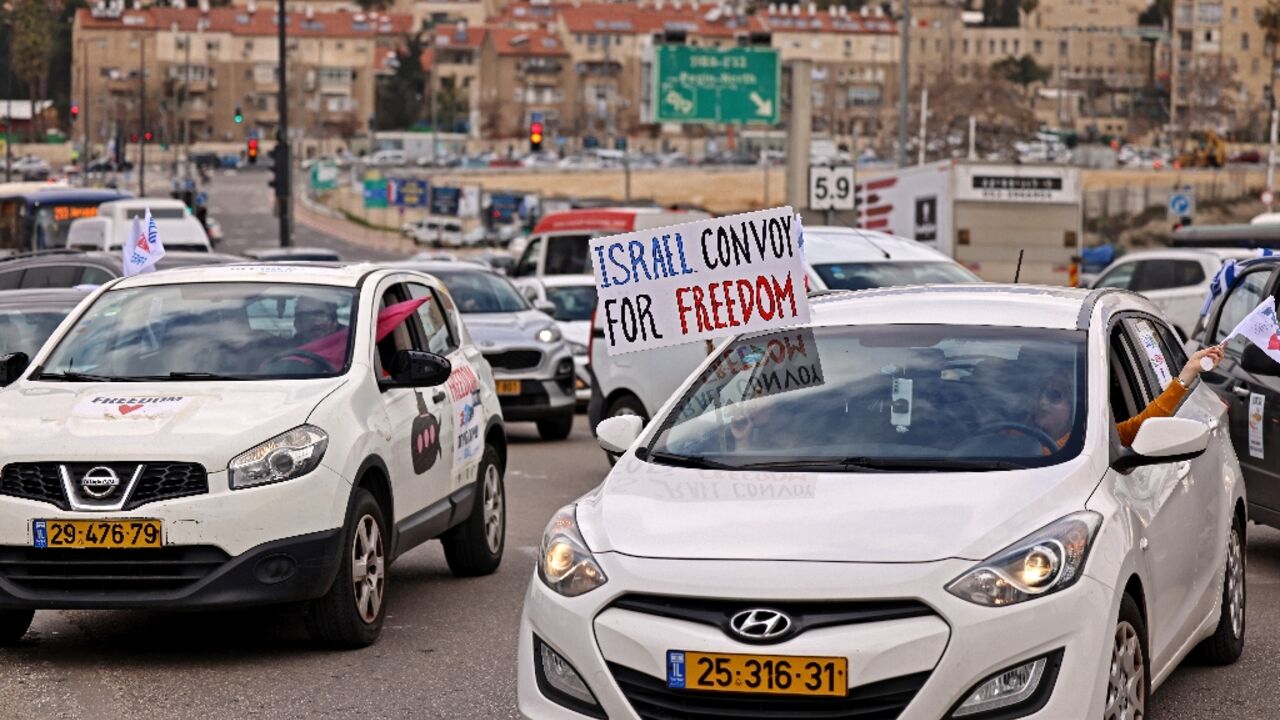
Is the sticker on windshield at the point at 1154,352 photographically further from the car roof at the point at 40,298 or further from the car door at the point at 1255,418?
the car roof at the point at 40,298

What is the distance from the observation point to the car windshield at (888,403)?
6.29m

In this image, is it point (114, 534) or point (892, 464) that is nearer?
point (892, 464)

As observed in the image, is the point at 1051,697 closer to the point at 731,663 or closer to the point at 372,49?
the point at 731,663

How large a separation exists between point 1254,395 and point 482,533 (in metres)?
3.82

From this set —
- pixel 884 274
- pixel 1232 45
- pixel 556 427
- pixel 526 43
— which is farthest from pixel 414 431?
pixel 1232 45

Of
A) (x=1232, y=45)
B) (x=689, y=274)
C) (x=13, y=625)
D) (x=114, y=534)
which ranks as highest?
(x=1232, y=45)

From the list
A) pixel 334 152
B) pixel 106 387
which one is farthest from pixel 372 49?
pixel 106 387

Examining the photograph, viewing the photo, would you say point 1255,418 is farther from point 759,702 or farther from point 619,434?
point 759,702

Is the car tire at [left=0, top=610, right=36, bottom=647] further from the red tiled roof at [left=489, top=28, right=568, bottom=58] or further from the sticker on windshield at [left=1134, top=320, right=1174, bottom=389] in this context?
the red tiled roof at [left=489, top=28, right=568, bottom=58]

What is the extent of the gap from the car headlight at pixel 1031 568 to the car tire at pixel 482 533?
16.8 feet

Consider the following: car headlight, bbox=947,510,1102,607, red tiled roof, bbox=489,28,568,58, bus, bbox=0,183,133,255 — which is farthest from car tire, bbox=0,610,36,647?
red tiled roof, bbox=489,28,568,58

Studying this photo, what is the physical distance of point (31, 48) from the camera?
536 feet

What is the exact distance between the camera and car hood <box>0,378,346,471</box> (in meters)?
7.96

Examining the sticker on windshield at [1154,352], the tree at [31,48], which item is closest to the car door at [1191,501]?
the sticker on windshield at [1154,352]
